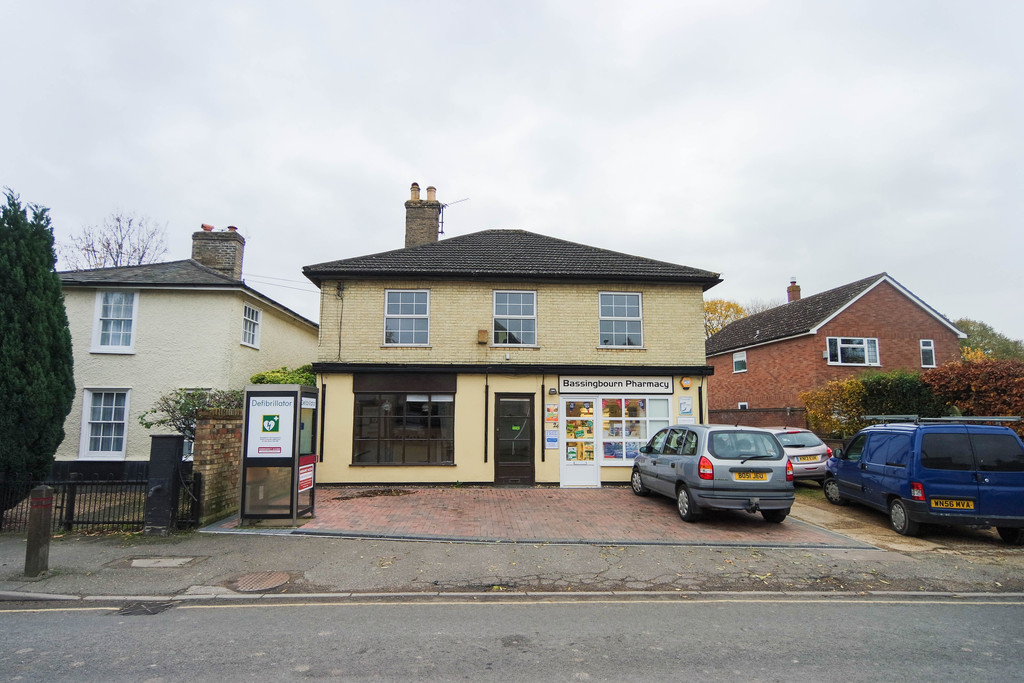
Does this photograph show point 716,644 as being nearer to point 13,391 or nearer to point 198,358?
point 13,391

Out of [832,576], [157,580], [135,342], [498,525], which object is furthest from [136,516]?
[832,576]

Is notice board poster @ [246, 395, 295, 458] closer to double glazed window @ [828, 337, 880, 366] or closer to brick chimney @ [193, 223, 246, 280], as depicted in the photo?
brick chimney @ [193, 223, 246, 280]

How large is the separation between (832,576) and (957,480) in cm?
351

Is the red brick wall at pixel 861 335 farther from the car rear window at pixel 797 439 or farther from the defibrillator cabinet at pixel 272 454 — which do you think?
the defibrillator cabinet at pixel 272 454

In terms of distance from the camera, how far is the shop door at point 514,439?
1360cm

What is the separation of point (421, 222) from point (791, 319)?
1936 cm

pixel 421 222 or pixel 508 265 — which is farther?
pixel 421 222

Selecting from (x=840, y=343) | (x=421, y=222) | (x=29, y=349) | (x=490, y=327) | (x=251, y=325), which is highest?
(x=421, y=222)

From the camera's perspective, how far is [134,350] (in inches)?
586

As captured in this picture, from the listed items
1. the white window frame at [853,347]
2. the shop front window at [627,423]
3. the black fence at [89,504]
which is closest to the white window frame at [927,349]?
the white window frame at [853,347]

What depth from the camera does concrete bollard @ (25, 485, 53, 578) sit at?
673cm

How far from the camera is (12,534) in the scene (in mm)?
8945

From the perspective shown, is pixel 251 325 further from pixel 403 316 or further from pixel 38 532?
pixel 38 532

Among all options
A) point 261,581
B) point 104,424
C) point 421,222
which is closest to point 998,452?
point 261,581
